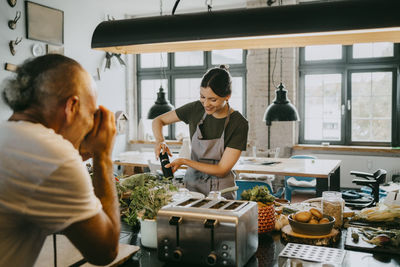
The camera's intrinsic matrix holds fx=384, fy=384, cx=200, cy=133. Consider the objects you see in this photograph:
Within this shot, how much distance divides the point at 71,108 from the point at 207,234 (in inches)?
28.3

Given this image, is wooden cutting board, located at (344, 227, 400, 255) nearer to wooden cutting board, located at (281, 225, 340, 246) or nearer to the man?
wooden cutting board, located at (281, 225, 340, 246)

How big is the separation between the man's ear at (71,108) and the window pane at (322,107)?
20.6ft

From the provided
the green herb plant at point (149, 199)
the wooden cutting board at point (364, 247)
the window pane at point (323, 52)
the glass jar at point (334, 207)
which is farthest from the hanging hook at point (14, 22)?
the wooden cutting board at point (364, 247)

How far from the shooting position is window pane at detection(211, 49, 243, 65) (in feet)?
24.0

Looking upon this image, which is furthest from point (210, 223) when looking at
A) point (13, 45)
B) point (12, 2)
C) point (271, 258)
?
point (12, 2)

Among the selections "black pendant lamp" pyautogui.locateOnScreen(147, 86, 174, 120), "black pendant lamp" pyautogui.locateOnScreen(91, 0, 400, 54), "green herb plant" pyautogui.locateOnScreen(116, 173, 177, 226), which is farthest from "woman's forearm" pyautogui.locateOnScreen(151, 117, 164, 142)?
"black pendant lamp" pyautogui.locateOnScreen(147, 86, 174, 120)

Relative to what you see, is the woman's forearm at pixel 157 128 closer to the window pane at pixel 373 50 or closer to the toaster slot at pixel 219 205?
the toaster slot at pixel 219 205

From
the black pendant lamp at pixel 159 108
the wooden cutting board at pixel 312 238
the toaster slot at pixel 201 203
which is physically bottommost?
the wooden cutting board at pixel 312 238

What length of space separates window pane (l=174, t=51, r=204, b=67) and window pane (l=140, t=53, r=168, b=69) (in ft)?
0.84

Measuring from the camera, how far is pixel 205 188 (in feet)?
8.71

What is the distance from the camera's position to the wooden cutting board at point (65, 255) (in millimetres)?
1447

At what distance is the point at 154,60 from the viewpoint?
795 cm

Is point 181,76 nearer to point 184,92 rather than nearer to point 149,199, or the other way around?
point 184,92

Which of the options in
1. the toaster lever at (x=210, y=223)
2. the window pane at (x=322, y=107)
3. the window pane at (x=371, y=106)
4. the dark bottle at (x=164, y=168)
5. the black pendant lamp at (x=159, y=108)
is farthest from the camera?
the window pane at (x=322, y=107)
